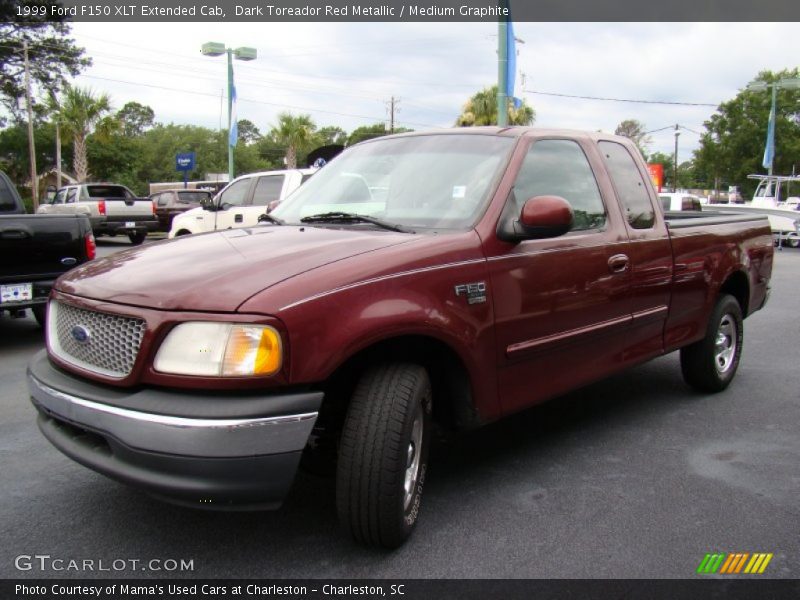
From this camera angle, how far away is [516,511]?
129 inches

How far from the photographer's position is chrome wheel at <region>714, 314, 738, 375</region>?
205 inches

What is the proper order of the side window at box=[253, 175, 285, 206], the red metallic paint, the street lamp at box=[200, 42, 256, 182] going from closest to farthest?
the red metallic paint
the side window at box=[253, 175, 285, 206]
the street lamp at box=[200, 42, 256, 182]

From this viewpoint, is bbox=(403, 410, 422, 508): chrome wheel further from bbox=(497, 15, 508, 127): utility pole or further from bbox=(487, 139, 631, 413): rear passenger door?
bbox=(497, 15, 508, 127): utility pole

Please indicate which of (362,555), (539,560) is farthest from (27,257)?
(539,560)

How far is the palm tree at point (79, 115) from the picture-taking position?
40031 mm

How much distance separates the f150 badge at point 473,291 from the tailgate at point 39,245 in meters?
4.80

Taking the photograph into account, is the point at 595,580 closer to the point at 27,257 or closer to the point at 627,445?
the point at 627,445

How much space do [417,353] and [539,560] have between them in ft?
3.13

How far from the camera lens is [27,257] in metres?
6.33

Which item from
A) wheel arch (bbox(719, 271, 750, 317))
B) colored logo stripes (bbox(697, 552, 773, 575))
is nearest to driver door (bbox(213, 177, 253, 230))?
wheel arch (bbox(719, 271, 750, 317))

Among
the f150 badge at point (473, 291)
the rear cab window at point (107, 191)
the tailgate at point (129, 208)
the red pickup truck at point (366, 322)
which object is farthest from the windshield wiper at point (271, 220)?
the rear cab window at point (107, 191)

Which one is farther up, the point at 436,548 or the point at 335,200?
the point at 335,200

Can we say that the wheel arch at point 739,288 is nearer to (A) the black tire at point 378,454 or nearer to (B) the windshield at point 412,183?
(B) the windshield at point 412,183

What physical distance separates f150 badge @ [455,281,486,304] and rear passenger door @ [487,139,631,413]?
74 mm
